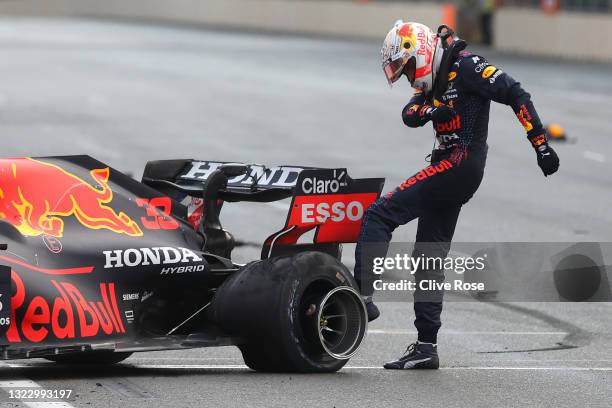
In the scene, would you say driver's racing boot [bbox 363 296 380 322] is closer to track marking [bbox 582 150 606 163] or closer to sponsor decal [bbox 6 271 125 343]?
sponsor decal [bbox 6 271 125 343]

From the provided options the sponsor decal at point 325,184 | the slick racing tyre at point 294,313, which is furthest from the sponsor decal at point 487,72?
the slick racing tyre at point 294,313

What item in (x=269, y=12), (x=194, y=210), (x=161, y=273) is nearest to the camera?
(x=161, y=273)

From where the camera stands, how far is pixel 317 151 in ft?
73.9

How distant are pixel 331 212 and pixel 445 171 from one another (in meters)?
0.66

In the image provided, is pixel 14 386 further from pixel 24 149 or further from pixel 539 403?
pixel 24 149

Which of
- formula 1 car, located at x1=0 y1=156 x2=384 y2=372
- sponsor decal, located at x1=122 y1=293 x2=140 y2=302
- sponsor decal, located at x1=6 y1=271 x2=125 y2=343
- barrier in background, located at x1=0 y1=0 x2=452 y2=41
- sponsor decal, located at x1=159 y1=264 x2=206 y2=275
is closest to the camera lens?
sponsor decal, located at x1=6 y1=271 x2=125 y2=343

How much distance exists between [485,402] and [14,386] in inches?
88.6

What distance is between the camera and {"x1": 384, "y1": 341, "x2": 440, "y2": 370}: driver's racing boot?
856cm

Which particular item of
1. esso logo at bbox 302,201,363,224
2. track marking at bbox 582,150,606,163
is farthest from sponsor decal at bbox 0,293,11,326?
track marking at bbox 582,150,606,163

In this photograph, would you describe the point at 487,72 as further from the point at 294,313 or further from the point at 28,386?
the point at 28,386

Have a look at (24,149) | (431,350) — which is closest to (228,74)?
(24,149)

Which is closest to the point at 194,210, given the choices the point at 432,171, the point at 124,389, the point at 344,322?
the point at 344,322

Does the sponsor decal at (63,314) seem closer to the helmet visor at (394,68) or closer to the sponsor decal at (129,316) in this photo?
the sponsor decal at (129,316)

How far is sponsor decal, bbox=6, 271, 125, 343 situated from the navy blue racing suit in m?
1.39
